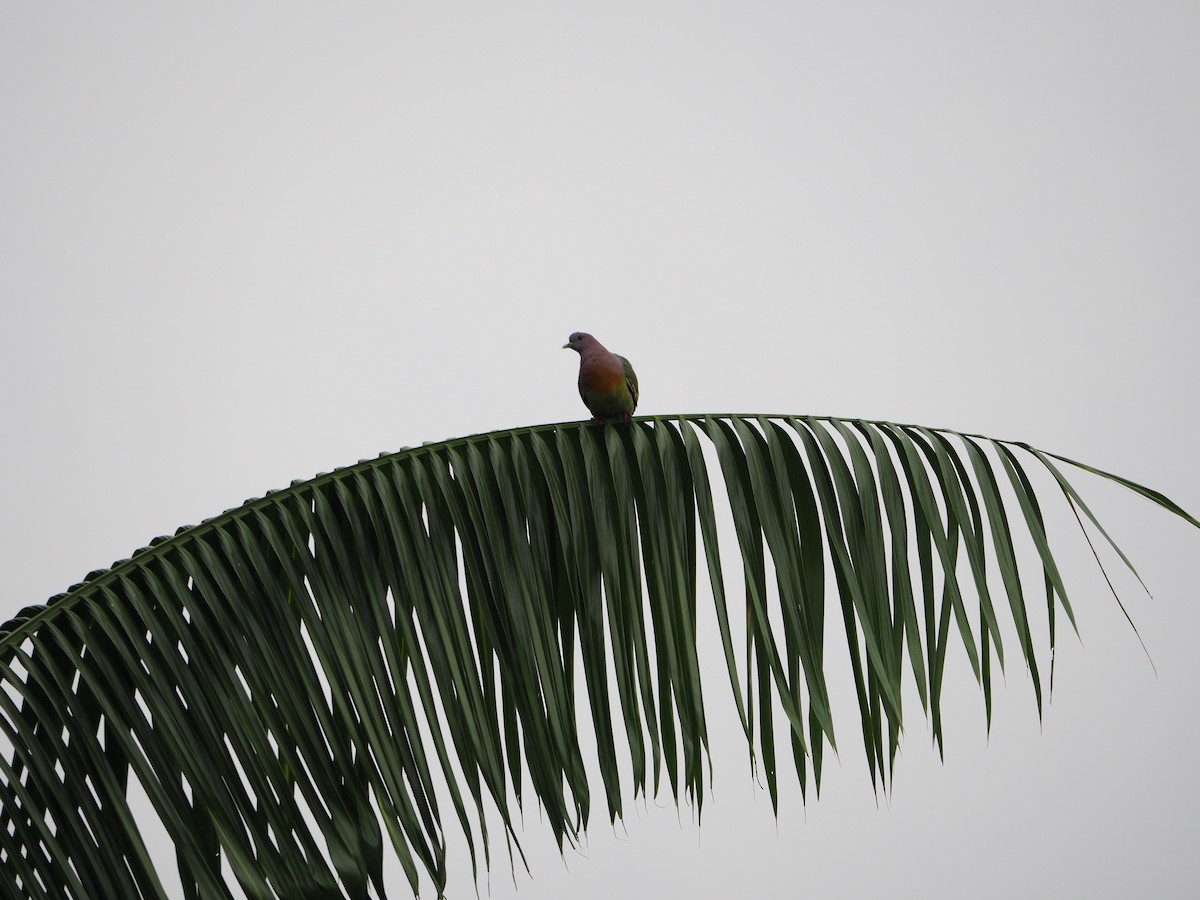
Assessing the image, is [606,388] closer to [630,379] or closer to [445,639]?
[630,379]

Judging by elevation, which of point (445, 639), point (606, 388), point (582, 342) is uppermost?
point (582, 342)

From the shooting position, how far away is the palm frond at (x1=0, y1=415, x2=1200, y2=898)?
948mm

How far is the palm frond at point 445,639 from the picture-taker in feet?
3.11

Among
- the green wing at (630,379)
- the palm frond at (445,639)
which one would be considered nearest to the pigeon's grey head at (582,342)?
the green wing at (630,379)

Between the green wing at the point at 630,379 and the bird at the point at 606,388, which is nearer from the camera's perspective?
the bird at the point at 606,388

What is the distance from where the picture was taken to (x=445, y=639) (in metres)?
1.07

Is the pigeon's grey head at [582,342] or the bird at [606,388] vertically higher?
the pigeon's grey head at [582,342]

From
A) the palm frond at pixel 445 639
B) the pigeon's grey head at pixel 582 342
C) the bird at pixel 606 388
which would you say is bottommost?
the palm frond at pixel 445 639

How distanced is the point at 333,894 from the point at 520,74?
48.2 ft

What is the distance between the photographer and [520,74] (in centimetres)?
1452

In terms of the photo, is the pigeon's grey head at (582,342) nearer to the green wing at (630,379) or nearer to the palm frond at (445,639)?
the green wing at (630,379)

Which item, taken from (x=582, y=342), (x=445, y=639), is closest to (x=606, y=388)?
(x=582, y=342)

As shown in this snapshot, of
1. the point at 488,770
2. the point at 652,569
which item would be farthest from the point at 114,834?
the point at 652,569

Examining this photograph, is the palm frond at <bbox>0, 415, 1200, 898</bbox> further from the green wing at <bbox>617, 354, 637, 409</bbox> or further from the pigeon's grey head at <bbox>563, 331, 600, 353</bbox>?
the pigeon's grey head at <bbox>563, 331, 600, 353</bbox>
